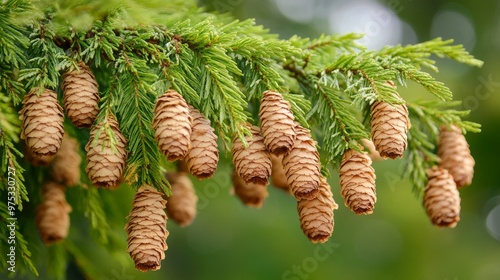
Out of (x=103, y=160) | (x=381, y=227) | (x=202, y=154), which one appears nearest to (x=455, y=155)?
(x=202, y=154)

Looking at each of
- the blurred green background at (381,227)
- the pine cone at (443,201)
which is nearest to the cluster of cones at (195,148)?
the pine cone at (443,201)

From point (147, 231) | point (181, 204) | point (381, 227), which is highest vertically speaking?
point (381, 227)

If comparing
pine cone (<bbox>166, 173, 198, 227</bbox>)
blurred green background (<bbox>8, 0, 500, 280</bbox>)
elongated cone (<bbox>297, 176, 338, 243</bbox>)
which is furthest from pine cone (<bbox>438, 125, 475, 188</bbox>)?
blurred green background (<bbox>8, 0, 500, 280</bbox>)

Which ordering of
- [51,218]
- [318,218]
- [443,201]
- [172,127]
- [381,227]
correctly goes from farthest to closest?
[381,227]
[51,218]
[443,201]
[318,218]
[172,127]

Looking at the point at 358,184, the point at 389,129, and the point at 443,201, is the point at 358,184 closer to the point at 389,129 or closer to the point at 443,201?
the point at 389,129

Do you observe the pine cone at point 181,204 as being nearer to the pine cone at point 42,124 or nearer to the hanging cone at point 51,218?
the hanging cone at point 51,218

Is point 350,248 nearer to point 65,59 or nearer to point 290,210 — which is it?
point 290,210

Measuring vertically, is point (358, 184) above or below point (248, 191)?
below

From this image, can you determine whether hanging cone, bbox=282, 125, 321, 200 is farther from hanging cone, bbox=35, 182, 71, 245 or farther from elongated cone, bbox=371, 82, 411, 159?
hanging cone, bbox=35, 182, 71, 245
